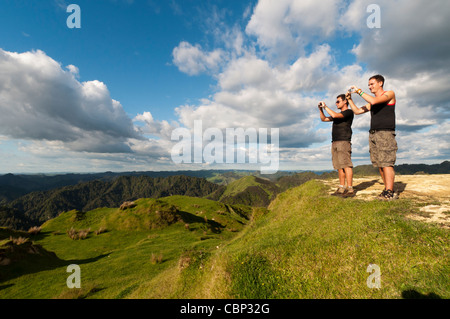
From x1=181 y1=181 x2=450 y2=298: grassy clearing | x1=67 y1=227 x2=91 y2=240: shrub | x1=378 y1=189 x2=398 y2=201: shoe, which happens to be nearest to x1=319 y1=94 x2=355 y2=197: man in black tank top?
x1=378 y1=189 x2=398 y2=201: shoe

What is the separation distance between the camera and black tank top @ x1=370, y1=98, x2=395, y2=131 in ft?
23.6

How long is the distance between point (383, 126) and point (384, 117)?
351mm

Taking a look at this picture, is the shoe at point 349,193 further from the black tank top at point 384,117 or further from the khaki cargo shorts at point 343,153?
the black tank top at point 384,117

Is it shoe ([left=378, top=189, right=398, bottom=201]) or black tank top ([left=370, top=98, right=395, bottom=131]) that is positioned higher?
black tank top ([left=370, top=98, right=395, bottom=131])

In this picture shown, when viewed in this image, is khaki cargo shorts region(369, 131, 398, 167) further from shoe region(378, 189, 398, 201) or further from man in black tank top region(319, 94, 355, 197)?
man in black tank top region(319, 94, 355, 197)

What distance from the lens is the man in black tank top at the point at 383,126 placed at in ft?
23.4

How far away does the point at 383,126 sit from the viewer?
23.9ft

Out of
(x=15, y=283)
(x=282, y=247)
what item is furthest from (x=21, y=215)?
(x=282, y=247)

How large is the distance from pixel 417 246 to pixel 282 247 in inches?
130

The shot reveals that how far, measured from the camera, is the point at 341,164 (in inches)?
344

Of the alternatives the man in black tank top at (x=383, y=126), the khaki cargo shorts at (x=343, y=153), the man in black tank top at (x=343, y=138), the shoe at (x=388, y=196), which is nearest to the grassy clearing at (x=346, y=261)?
the shoe at (x=388, y=196)

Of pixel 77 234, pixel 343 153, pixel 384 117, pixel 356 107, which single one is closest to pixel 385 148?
pixel 384 117
